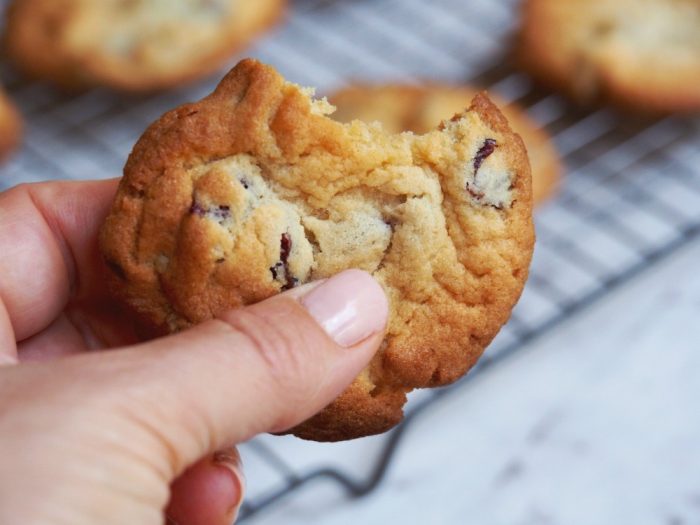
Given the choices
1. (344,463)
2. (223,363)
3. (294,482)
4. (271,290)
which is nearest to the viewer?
(223,363)

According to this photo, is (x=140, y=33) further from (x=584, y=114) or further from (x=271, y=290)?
(x=271, y=290)

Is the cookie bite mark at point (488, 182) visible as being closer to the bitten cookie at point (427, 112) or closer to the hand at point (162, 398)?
the hand at point (162, 398)

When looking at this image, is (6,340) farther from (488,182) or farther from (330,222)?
(488,182)

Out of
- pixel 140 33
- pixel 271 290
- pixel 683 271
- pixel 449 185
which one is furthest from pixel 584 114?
pixel 271 290

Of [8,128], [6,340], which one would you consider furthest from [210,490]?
[8,128]

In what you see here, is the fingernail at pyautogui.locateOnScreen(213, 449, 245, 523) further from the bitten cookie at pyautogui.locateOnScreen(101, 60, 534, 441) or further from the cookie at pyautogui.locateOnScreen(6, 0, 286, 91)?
the cookie at pyautogui.locateOnScreen(6, 0, 286, 91)
